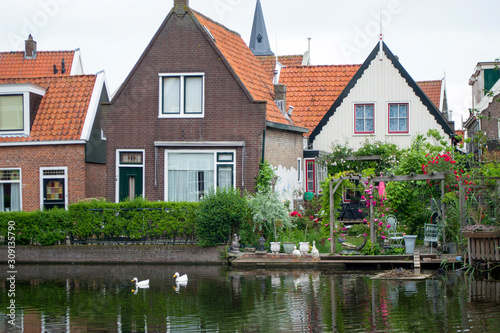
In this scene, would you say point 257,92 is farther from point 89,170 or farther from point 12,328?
point 12,328

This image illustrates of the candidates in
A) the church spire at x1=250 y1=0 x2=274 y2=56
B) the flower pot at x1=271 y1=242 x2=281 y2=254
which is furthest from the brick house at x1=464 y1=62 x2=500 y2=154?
the flower pot at x1=271 y1=242 x2=281 y2=254

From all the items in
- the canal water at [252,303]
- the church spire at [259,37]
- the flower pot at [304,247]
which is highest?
the church spire at [259,37]

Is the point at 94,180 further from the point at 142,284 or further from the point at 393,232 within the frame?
the point at 393,232

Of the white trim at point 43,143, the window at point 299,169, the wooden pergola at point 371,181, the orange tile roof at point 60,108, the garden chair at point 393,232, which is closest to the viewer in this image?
the wooden pergola at point 371,181

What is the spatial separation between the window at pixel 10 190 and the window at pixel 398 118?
15383mm

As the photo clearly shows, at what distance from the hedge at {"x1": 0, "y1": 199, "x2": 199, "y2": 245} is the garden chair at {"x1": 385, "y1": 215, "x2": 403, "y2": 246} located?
6067 mm

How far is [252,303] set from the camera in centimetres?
1399

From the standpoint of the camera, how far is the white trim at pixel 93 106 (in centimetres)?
2665

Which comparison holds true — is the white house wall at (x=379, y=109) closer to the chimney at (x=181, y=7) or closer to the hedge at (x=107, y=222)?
the chimney at (x=181, y=7)

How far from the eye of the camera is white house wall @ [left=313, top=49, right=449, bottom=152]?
28641 millimetres

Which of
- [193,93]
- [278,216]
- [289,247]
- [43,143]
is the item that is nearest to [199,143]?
[193,93]

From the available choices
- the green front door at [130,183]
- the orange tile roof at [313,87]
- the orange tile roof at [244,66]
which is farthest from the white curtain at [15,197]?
the orange tile roof at [313,87]

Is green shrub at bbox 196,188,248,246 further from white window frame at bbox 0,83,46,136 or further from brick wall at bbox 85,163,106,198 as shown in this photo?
white window frame at bbox 0,83,46,136

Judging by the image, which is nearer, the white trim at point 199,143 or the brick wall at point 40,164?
the white trim at point 199,143
